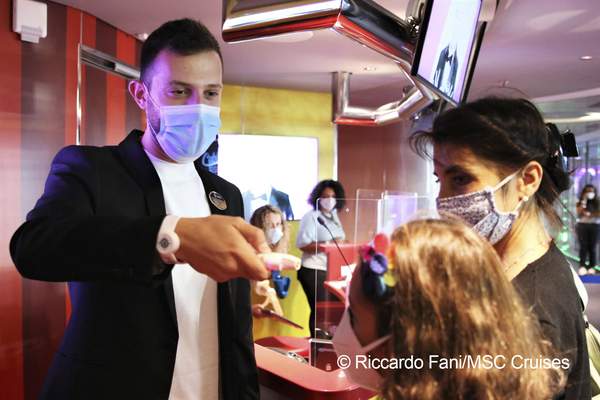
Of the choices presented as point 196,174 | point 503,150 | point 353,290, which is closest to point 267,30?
point 196,174

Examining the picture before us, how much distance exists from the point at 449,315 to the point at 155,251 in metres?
0.51

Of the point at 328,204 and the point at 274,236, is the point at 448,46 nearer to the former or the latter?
the point at 328,204

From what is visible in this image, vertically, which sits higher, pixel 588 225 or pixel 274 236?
pixel 274 236

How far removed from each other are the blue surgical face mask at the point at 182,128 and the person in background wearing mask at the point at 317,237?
494 millimetres

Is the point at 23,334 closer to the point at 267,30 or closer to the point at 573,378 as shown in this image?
the point at 267,30

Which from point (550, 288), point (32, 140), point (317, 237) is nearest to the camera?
point (550, 288)

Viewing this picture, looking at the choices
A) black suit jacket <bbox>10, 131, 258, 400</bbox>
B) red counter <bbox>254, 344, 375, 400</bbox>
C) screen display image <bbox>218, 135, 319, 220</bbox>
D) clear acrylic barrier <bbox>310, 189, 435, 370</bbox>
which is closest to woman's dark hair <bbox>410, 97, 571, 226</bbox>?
clear acrylic barrier <bbox>310, 189, 435, 370</bbox>

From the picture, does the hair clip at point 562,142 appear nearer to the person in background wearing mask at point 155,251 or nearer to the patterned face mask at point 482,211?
the patterned face mask at point 482,211

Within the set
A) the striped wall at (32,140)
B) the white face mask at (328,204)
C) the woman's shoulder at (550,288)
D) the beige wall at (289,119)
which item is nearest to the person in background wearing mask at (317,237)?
the white face mask at (328,204)

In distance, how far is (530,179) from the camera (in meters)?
1.45

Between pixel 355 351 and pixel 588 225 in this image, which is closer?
pixel 355 351

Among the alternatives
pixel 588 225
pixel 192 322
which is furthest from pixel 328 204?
pixel 588 225

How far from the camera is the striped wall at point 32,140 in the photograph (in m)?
3.26

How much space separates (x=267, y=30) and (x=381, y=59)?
412 cm
